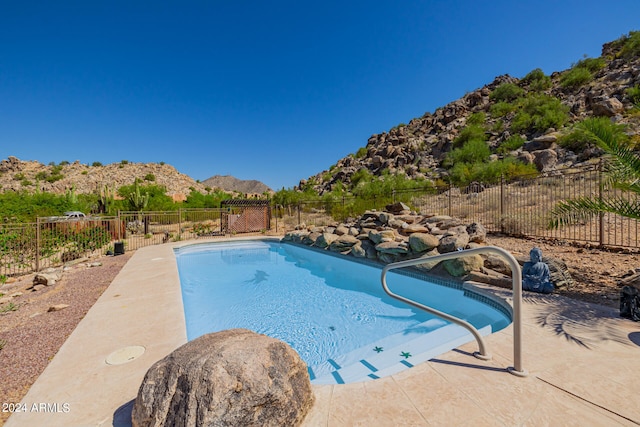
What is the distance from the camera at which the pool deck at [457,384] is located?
174 centimetres

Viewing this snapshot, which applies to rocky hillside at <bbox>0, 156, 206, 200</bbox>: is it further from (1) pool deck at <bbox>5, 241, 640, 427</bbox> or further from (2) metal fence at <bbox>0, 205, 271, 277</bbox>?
(1) pool deck at <bbox>5, 241, 640, 427</bbox>

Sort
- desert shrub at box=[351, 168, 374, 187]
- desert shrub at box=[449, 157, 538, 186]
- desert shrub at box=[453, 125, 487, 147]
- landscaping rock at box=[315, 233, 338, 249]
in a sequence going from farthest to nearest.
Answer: desert shrub at box=[351, 168, 374, 187] → desert shrub at box=[453, 125, 487, 147] → desert shrub at box=[449, 157, 538, 186] → landscaping rock at box=[315, 233, 338, 249]

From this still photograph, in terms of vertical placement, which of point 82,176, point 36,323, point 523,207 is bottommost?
point 36,323

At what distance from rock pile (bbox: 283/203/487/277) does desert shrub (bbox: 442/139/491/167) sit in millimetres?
16551

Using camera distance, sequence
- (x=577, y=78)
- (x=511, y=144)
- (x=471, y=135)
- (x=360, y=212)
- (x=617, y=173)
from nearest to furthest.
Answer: (x=617, y=173), (x=360, y=212), (x=511, y=144), (x=577, y=78), (x=471, y=135)

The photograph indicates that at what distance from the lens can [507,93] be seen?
3234 cm

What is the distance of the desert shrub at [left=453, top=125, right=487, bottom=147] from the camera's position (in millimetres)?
26094

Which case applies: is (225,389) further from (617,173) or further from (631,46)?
(631,46)

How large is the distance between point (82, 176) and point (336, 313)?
5429 centimetres

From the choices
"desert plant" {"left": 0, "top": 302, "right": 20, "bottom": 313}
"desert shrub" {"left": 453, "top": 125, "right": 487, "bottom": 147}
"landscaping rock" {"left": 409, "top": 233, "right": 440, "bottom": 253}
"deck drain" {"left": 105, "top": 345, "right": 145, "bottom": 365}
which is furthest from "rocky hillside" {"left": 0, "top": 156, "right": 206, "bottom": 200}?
"deck drain" {"left": 105, "top": 345, "right": 145, "bottom": 365}

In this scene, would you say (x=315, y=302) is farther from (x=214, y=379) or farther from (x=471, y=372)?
(x=214, y=379)

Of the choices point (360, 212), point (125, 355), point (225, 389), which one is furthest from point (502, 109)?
point (125, 355)

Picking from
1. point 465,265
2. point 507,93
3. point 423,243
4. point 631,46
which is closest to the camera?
point 465,265

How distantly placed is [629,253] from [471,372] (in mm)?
6293
